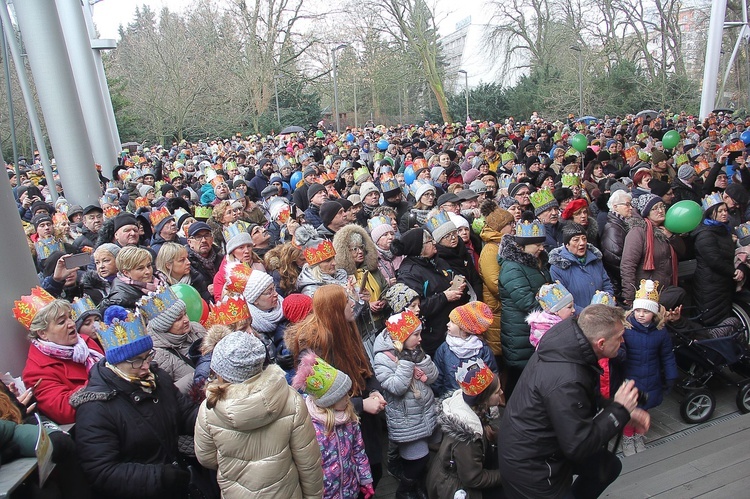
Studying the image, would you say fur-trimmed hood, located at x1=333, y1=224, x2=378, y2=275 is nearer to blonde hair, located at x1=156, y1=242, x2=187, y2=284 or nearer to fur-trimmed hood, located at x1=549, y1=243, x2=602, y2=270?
blonde hair, located at x1=156, y1=242, x2=187, y2=284

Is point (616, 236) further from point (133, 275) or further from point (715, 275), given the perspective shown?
point (133, 275)

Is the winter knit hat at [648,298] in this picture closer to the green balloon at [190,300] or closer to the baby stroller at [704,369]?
the baby stroller at [704,369]

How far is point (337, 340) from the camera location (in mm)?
3725

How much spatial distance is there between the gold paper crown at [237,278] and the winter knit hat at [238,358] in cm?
166

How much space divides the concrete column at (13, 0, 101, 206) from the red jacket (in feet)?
34.1

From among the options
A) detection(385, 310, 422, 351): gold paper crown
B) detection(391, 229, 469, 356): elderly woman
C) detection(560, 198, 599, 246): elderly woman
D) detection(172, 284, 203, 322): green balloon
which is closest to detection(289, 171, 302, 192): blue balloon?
detection(560, 198, 599, 246): elderly woman

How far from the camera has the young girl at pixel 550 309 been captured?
177 inches

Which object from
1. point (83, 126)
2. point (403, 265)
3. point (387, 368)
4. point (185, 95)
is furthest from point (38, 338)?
point (185, 95)

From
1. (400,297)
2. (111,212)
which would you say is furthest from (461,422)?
(111,212)

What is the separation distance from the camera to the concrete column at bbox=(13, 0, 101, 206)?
11.4m

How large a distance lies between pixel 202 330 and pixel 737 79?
4408cm

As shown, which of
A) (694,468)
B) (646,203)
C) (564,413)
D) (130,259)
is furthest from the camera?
(646,203)

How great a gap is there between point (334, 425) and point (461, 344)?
1251 millimetres

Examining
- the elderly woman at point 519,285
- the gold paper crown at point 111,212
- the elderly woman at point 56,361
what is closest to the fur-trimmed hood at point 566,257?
the elderly woman at point 519,285
